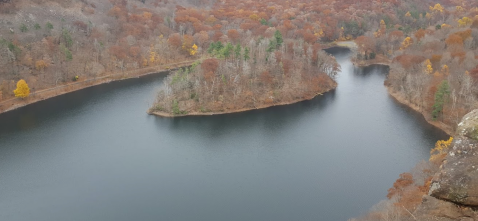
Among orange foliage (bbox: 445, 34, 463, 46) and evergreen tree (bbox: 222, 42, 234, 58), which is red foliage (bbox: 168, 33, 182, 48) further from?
orange foliage (bbox: 445, 34, 463, 46)

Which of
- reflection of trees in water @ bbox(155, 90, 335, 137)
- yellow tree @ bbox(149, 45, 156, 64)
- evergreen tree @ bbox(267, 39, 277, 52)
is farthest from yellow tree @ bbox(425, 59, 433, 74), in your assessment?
yellow tree @ bbox(149, 45, 156, 64)

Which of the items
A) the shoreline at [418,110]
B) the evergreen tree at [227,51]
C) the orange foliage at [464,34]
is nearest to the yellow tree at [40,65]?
the evergreen tree at [227,51]

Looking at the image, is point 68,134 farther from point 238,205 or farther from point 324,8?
point 324,8

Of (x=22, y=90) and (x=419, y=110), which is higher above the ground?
(x=22, y=90)

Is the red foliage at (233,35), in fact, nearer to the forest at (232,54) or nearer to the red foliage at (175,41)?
the forest at (232,54)

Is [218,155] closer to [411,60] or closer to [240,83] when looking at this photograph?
[240,83]

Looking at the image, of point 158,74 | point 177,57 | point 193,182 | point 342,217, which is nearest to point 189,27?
point 177,57

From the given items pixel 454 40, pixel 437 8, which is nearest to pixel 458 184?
pixel 454 40
